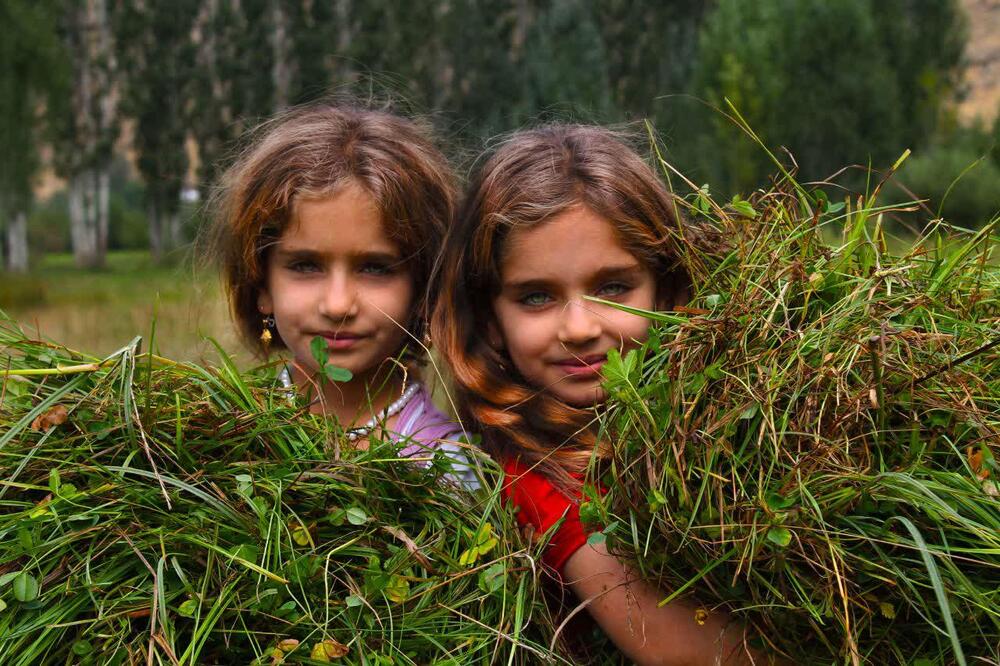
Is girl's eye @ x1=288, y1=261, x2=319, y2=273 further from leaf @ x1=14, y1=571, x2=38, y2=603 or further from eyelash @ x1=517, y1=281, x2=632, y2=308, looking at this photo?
leaf @ x1=14, y1=571, x2=38, y2=603

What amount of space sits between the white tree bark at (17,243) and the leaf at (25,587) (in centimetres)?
2627

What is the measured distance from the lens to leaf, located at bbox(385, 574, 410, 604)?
161cm

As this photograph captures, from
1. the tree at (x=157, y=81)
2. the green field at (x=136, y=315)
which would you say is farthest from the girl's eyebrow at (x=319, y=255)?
the tree at (x=157, y=81)

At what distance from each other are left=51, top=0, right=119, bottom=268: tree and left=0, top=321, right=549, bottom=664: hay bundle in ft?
88.5

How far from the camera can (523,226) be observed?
89.7 inches

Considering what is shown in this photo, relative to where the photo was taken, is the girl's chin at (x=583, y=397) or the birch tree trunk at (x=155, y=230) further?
the birch tree trunk at (x=155, y=230)

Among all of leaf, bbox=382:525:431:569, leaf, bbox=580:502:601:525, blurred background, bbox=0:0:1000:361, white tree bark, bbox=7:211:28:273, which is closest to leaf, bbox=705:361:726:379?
leaf, bbox=580:502:601:525

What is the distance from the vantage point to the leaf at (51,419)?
1668 mm

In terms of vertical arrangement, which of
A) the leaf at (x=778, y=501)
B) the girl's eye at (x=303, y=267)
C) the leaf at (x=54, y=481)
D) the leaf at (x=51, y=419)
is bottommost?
the leaf at (x=54, y=481)

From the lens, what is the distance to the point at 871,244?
1783 millimetres

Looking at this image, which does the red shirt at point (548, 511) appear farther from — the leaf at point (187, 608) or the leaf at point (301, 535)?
→ the leaf at point (187, 608)

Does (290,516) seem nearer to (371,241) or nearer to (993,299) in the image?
(371,241)

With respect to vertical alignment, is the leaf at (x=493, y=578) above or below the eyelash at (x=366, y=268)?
below

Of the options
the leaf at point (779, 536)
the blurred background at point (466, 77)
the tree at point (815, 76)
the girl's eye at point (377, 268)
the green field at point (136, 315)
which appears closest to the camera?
the leaf at point (779, 536)
